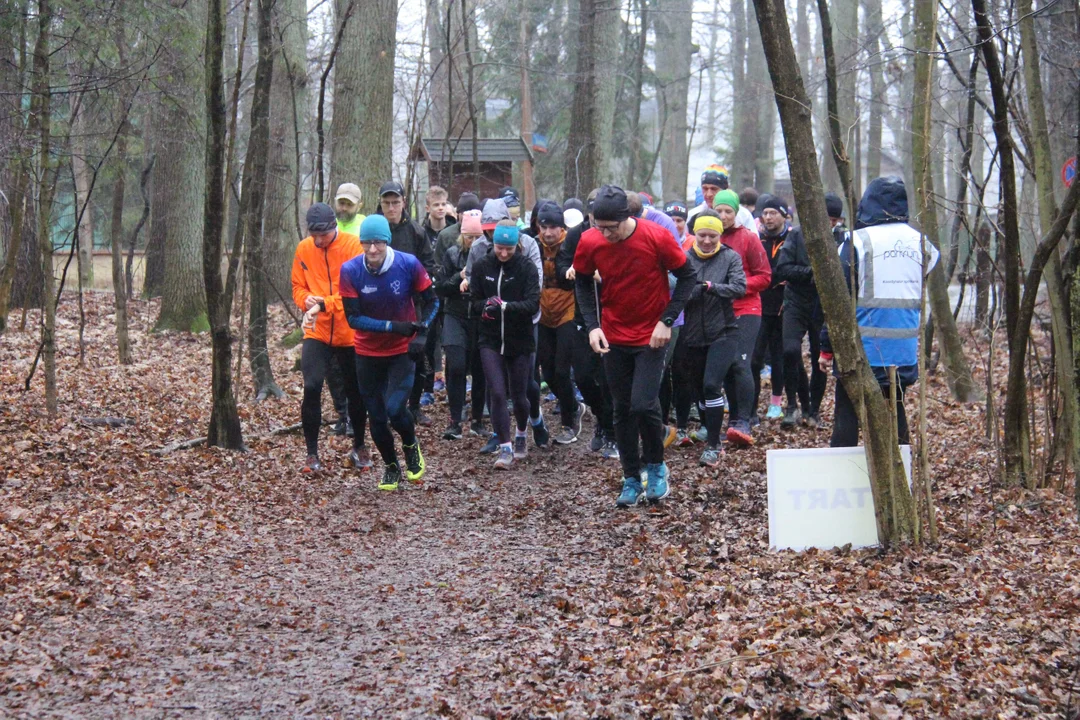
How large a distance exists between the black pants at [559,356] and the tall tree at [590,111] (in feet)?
29.2

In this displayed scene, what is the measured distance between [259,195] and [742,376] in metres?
5.32

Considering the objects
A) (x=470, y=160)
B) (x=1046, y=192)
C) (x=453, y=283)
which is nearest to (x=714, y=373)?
(x=453, y=283)

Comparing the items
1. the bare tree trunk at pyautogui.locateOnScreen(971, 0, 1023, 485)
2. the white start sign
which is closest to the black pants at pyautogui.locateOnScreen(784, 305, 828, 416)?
the bare tree trunk at pyautogui.locateOnScreen(971, 0, 1023, 485)

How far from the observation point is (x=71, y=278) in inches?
1009

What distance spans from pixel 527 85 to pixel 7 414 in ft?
75.7

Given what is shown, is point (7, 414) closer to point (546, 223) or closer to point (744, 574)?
point (546, 223)

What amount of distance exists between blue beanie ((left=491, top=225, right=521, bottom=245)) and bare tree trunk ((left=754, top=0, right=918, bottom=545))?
12.3 feet

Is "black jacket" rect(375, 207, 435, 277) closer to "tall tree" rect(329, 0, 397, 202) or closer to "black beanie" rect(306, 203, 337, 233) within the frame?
"black beanie" rect(306, 203, 337, 233)

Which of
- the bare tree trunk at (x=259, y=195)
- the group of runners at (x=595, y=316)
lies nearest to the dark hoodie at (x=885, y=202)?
the group of runners at (x=595, y=316)

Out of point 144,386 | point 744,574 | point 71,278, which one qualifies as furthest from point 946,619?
point 71,278

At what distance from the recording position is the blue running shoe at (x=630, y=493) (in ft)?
25.2

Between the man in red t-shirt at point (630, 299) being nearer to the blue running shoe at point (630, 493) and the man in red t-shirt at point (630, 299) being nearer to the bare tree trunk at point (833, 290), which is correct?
the blue running shoe at point (630, 493)

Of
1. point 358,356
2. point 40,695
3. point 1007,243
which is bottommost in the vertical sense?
point 40,695

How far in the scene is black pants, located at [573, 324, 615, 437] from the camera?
381 inches
